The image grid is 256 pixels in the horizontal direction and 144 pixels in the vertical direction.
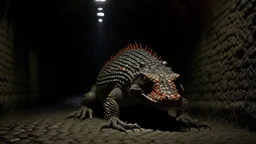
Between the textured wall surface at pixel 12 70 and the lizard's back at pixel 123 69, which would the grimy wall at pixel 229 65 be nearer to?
the lizard's back at pixel 123 69

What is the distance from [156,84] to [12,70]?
412 cm

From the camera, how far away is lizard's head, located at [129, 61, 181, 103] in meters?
5.00

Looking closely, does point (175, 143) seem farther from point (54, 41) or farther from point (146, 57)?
point (54, 41)

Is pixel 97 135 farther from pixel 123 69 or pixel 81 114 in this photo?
pixel 81 114

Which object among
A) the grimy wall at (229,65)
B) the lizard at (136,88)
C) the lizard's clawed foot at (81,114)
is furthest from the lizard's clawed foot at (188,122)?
the lizard's clawed foot at (81,114)

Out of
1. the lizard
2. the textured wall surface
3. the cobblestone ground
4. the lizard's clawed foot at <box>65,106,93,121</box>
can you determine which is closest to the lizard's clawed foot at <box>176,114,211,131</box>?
the lizard

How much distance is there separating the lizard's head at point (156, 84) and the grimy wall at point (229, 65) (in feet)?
3.36

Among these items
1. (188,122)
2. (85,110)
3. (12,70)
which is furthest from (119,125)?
(12,70)

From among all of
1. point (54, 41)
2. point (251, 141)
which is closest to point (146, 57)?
point (251, 141)

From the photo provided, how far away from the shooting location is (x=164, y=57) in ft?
36.4

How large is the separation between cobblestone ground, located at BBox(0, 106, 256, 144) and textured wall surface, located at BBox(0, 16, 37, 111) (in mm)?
1375

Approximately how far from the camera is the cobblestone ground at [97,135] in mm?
4262

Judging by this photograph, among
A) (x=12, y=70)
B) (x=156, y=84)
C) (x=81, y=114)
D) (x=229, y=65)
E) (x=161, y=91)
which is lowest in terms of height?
(x=81, y=114)

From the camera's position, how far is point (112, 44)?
18625 millimetres
